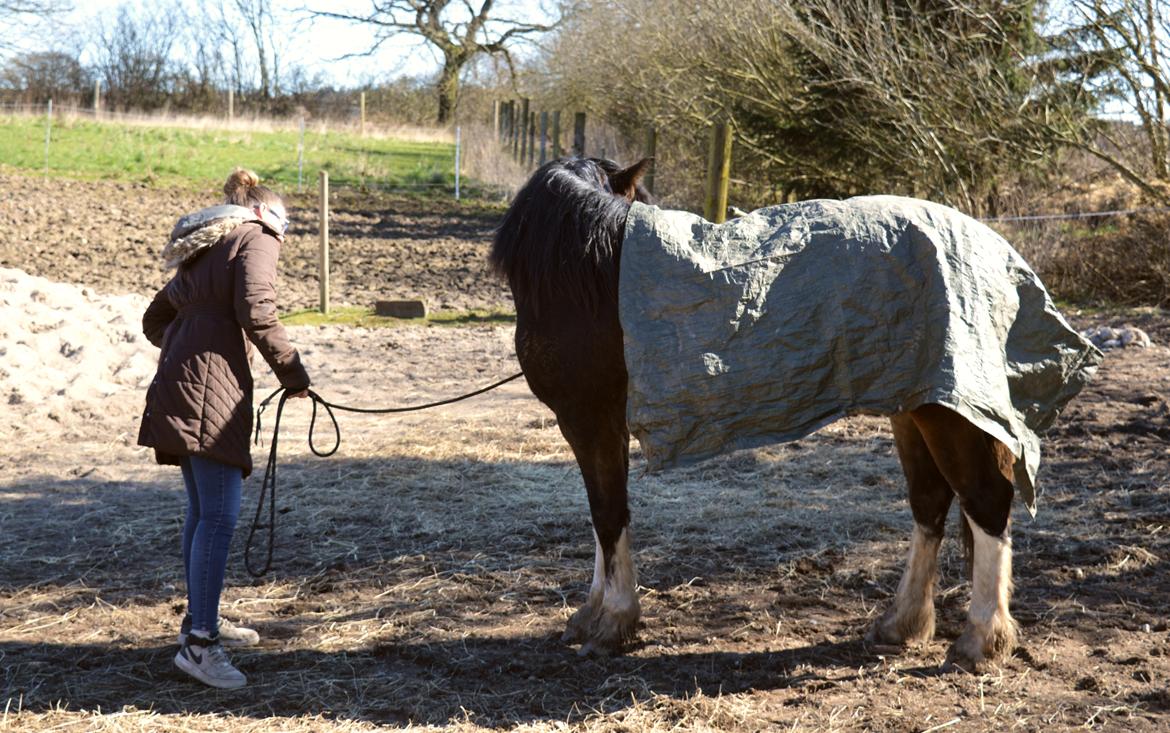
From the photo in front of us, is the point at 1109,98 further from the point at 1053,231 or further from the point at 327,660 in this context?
the point at 327,660

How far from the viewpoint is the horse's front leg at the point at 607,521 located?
3342 millimetres

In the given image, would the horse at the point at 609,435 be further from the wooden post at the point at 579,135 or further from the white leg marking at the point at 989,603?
the wooden post at the point at 579,135

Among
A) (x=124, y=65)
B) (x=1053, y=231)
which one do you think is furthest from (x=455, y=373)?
(x=124, y=65)

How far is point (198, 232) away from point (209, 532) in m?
0.92

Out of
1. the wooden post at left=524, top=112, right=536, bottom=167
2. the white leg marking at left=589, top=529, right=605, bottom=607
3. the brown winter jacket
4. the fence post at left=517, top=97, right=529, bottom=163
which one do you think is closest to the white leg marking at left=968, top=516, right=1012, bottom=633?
the white leg marking at left=589, top=529, right=605, bottom=607

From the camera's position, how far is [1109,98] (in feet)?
32.6

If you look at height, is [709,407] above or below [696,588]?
above

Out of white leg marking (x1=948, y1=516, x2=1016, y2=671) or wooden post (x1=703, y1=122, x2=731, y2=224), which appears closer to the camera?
white leg marking (x1=948, y1=516, x2=1016, y2=671)

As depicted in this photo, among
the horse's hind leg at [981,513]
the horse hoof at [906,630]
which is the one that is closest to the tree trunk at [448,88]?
the horse hoof at [906,630]

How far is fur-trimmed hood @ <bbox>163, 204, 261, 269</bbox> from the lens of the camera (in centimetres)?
315

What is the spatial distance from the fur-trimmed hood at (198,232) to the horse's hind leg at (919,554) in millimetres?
2223

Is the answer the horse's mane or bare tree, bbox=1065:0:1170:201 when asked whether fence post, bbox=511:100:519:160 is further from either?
the horse's mane

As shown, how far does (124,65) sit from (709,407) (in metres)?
47.2

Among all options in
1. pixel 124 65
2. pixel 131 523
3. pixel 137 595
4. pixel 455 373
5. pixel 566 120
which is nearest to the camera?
pixel 137 595
